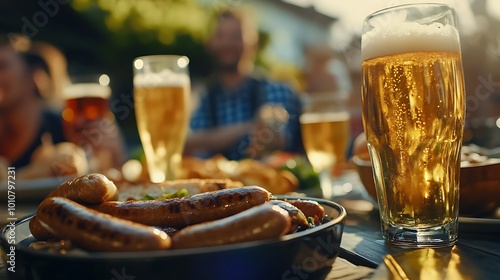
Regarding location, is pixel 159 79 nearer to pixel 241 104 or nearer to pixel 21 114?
pixel 21 114

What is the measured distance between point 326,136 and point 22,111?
429 cm

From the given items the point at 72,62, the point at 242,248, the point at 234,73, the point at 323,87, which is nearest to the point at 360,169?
the point at 242,248

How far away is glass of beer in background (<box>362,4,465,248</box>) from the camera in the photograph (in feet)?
4.37

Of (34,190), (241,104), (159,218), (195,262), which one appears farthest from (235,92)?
(195,262)

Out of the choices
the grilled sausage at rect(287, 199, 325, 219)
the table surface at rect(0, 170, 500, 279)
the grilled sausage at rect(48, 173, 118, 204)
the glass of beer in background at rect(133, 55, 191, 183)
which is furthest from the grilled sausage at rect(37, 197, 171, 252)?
the glass of beer in background at rect(133, 55, 191, 183)

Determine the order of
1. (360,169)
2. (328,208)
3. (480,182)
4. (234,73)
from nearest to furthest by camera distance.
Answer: (328,208) < (480,182) < (360,169) < (234,73)

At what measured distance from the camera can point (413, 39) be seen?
1382 mm

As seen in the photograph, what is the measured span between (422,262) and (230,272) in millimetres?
491

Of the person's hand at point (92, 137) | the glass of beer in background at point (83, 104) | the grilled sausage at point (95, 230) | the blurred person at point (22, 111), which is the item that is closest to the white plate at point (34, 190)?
the person's hand at point (92, 137)

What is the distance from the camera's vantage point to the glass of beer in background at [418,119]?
1333 millimetres

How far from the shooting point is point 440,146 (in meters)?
1.35

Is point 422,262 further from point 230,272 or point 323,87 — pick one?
point 323,87

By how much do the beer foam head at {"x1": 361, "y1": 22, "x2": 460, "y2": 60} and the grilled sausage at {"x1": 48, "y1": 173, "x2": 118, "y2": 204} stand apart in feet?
2.83

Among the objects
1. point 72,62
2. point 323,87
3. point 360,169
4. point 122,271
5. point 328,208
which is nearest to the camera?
point 122,271
